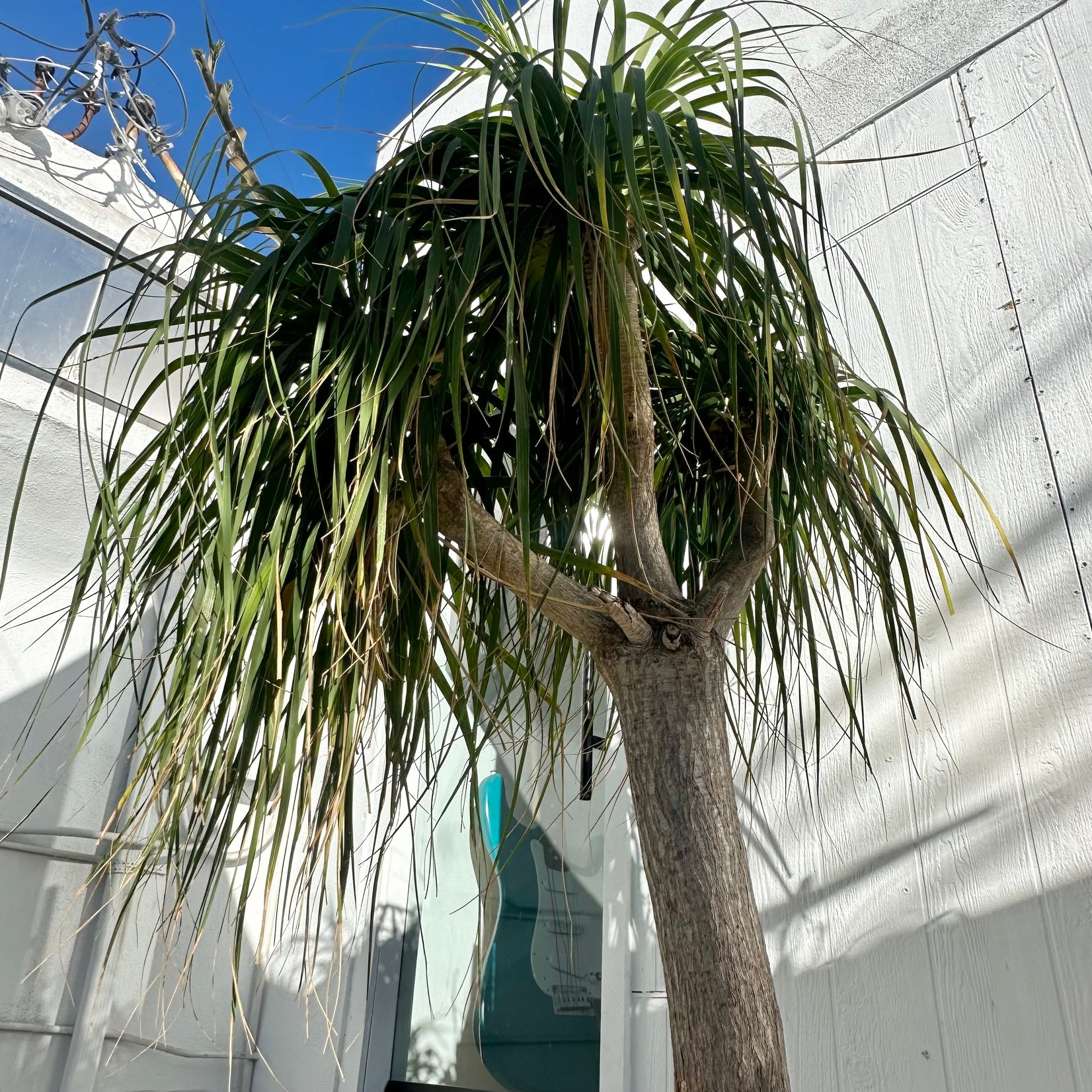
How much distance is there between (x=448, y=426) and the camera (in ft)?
3.64

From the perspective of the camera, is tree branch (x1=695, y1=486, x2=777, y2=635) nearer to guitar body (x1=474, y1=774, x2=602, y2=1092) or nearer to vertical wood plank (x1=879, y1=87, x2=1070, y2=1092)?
vertical wood plank (x1=879, y1=87, x2=1070, y2=1092)

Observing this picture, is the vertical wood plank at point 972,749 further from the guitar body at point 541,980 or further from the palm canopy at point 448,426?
the guitar body at point 541,980

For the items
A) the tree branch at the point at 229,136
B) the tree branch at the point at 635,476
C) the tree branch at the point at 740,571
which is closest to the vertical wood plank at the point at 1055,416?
the tree branch at the point at 740,571

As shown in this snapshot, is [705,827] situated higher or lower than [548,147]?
lower

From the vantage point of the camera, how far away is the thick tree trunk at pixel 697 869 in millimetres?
759

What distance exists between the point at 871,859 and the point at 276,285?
4.61 feet

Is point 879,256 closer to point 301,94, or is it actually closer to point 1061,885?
point 1061,885

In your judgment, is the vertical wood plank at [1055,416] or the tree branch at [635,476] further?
the vertical wood plank at [1055,416]

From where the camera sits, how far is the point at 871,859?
5.54ft

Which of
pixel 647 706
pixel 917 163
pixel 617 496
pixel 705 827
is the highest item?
pixel 917 163

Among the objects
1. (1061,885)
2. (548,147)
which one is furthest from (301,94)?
(1061,885)

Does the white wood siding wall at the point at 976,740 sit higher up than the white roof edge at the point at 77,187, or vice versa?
the white roof edge at the point at 77,187

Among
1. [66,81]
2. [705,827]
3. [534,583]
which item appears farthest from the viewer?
[66,81]

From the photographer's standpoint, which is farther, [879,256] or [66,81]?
[66,81]
